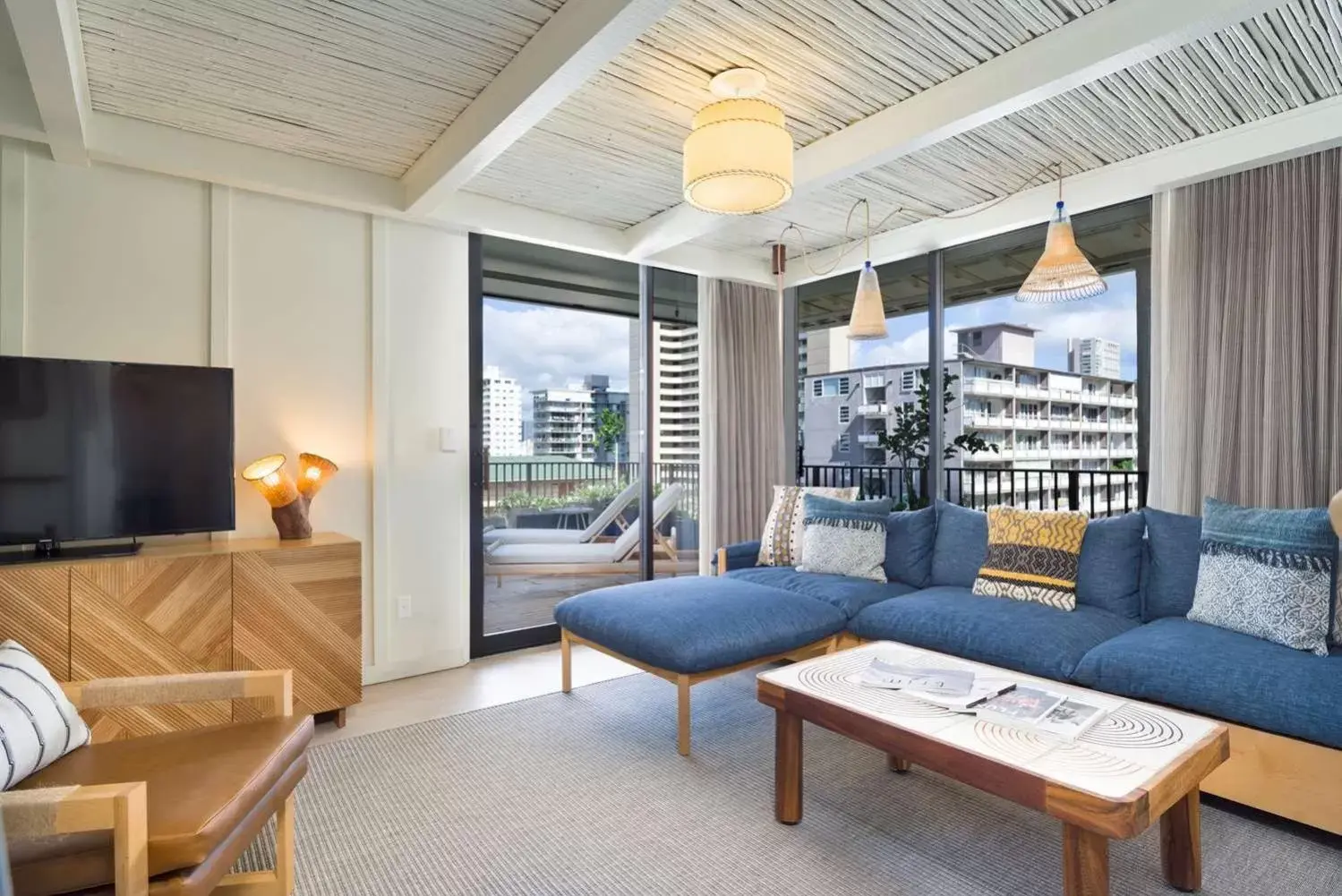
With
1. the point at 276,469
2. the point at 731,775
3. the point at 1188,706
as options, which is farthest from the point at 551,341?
the point at 1188,706

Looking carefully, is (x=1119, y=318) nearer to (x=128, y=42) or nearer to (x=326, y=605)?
(x=326, y=605)

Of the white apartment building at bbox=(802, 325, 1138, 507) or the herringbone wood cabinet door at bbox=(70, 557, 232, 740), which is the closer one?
the herringbone wood cabinet door at bbox=(70, 557, 232, 740)

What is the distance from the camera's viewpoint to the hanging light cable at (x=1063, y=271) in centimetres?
281

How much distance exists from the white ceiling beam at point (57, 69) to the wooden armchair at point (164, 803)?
172 cm

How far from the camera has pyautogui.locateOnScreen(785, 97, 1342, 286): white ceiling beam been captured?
8.99ft

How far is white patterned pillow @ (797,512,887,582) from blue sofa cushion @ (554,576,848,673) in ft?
1.47

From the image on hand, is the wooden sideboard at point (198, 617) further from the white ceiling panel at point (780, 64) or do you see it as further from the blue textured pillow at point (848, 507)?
the blue textured pillow at point (848, 507)

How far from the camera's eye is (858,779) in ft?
8.12

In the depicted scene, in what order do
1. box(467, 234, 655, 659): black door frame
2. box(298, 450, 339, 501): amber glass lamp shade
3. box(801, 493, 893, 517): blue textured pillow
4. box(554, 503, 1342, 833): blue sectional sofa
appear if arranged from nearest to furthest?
1. box(554, 503, 1342, 833): blue sectional sofa
2. box(298, 450, 339, 501): amber glass lamp shade
3. box(801, 493, 893, 517): blue textured pillow
4. box(467, 234, 655, 659): black door frame

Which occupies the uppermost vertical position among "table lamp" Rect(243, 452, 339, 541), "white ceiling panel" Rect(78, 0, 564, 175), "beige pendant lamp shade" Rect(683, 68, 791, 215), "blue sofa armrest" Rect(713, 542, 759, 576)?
"white ceiling panel" Rect(78, 0, 564, 175)

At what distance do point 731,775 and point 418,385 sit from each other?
237 cm

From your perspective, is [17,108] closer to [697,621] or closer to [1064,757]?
[697,621]

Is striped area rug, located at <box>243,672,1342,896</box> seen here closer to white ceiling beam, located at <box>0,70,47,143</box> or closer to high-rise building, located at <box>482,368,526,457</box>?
high-rise building, located at <box>482,368,526,457</box>

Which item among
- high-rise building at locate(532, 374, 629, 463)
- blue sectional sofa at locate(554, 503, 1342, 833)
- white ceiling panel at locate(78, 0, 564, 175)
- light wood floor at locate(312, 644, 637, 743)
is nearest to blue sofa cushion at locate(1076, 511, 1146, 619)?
blue sectional sofa at locate(554, 503, 1342, 833)
